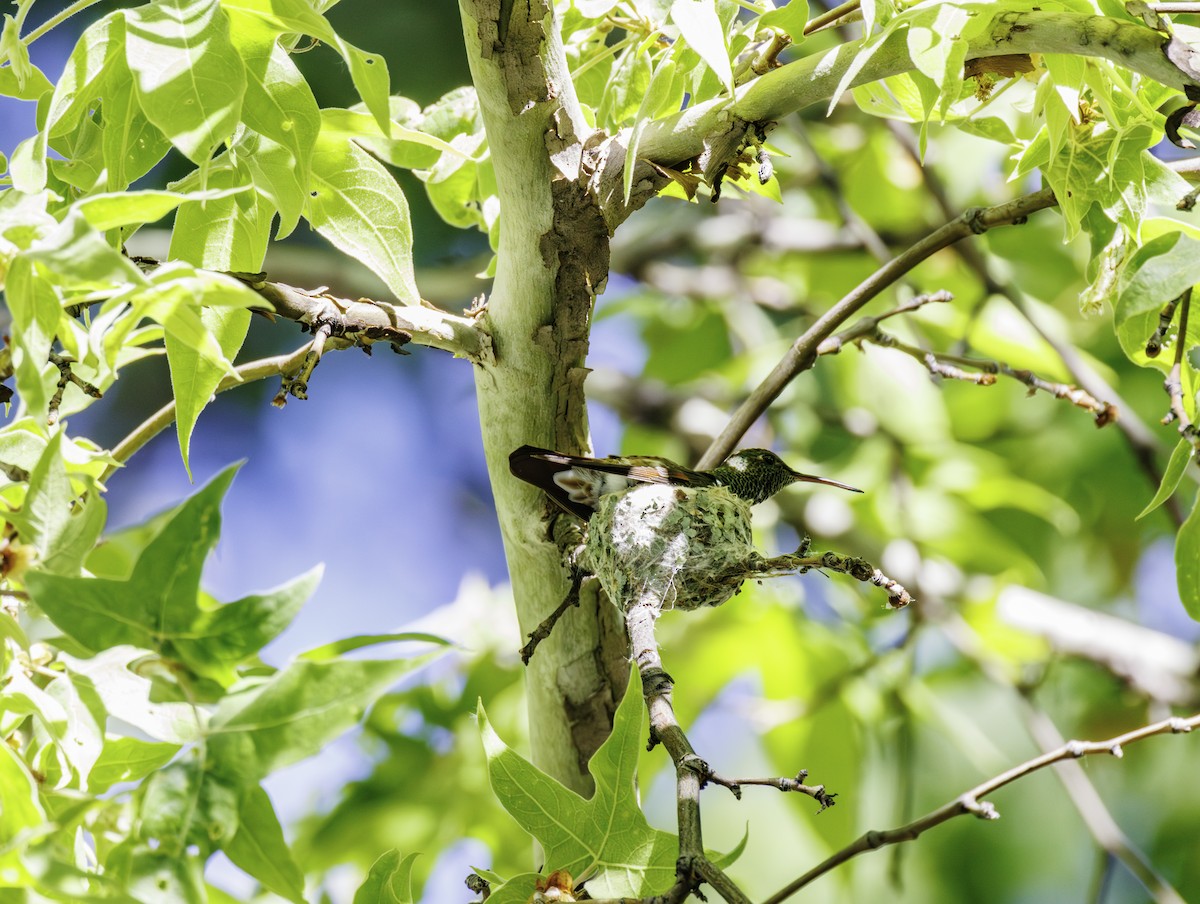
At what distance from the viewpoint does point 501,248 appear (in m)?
1.04

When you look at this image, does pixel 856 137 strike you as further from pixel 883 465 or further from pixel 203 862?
pixel 203 862

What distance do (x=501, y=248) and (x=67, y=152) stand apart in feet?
1.32

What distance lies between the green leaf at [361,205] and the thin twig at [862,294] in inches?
16.6

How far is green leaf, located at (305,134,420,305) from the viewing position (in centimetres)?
103

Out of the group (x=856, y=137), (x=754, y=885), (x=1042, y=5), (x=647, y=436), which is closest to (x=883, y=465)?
(x=647, y=436)

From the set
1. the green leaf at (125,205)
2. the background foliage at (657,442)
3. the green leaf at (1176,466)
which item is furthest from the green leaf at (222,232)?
the green leaf at (1176,466)

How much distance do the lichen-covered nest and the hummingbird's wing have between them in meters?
0.02

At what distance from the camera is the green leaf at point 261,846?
666 mm

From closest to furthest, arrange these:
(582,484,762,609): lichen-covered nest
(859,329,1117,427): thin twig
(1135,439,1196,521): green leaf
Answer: (1135,439,1196,521): green leaf → (582,484,762,609): lichen-covered nest → (859,329,1117,427): thin twig

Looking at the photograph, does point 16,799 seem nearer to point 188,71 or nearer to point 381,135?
point 188,71

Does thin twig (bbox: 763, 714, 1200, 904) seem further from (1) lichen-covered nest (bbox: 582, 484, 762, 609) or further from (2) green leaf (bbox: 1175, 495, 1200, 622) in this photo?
(1) lichen-covered nest (bbox: 582, 484, 762, 609)

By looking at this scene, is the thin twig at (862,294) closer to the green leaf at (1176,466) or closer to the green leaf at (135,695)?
the green leaf at (1176,466)

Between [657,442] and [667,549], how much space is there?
5.47 ft

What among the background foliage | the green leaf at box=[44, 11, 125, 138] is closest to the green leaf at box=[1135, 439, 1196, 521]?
the background foliage
